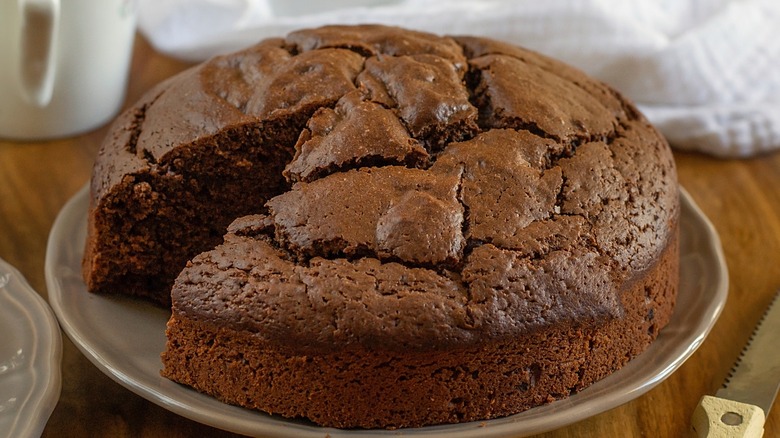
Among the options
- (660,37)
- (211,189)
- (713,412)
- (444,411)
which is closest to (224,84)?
(211,189)

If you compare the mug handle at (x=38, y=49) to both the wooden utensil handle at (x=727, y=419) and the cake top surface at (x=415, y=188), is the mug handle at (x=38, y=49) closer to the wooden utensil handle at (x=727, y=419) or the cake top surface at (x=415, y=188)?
the cake top surface at (x=415, y=188)

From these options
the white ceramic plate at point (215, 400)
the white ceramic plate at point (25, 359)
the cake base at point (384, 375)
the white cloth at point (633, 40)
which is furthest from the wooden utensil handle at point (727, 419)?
the white cloth at point (633, 40)

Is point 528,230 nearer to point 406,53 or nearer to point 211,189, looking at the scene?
point 406,53

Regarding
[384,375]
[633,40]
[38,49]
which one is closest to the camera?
[384,375]

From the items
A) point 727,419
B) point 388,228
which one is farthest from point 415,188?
point 727,419

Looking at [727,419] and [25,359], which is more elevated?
[727,419]

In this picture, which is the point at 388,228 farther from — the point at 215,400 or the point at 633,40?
the point at 633,40
